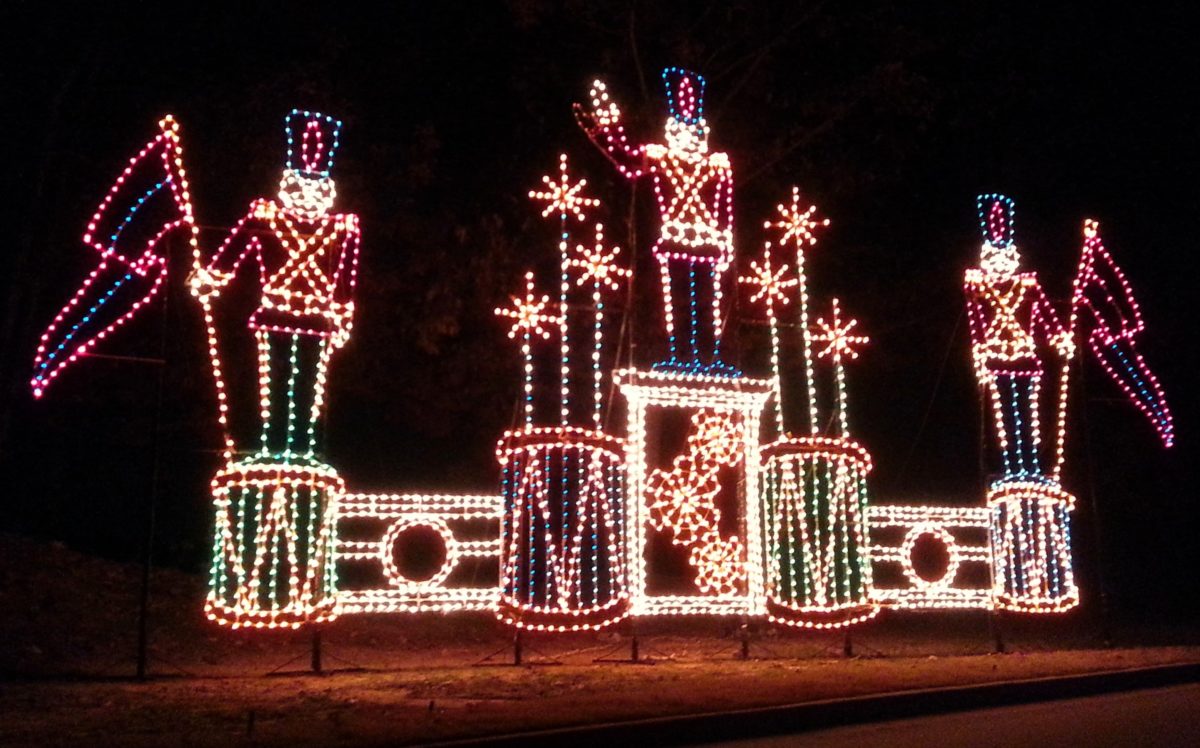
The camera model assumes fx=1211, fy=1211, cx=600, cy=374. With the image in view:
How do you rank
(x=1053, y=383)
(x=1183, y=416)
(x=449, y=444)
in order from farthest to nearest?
(x=1183, y=416)
(x=449, y=444)
(x=1053, y=383)

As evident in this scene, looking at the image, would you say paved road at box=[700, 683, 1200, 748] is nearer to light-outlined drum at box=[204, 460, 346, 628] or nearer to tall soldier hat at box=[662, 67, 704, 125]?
light-outlined drum at box=[204, 460, 346, 628]

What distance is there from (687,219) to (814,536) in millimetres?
3412

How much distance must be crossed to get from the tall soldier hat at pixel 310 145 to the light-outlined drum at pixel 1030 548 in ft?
25.5

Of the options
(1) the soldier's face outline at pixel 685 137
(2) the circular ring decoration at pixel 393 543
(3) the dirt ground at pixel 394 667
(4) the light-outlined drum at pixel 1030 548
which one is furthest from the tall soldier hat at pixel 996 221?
(2) the circular ring decoration at pixel 393 543

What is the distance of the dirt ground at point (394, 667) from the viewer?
7.85 meters

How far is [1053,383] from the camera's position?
15.0 m

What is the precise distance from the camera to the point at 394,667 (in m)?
11.0

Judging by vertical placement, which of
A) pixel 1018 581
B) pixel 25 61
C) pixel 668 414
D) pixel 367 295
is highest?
pixel 25 61

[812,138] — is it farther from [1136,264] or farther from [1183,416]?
[1183,416]

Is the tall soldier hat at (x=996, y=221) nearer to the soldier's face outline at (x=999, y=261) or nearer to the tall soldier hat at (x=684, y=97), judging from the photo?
the soldier's face outline at (x=999, y=261)

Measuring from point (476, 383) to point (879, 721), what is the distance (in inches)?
335

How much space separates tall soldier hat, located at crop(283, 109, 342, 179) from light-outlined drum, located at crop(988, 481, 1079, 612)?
7764 millimetres

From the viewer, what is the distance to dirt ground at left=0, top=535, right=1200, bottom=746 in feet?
25.8

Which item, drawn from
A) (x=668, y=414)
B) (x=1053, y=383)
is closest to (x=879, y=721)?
(x=668, y=414)
